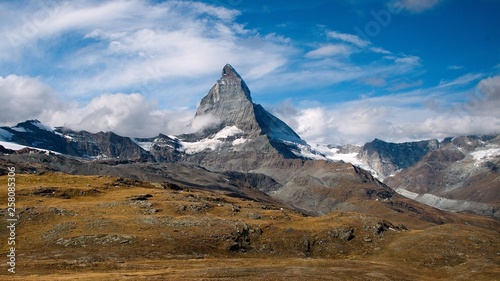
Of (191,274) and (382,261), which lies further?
(382,261)

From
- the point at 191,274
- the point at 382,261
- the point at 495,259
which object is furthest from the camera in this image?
the point at 382,261

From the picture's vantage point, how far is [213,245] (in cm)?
10019

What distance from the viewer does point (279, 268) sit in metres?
77.8

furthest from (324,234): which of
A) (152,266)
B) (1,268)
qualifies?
(1,268)

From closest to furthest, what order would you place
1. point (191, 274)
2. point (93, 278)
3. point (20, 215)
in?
point (93, 278) → point (191, 274) → point (20, 215)

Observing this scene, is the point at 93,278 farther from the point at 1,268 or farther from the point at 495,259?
the point at 495,259

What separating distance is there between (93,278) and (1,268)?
1955 cm

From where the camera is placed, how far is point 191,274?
68062mm

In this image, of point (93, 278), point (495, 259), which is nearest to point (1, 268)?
point (93, 278)

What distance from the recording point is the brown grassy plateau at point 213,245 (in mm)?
74250

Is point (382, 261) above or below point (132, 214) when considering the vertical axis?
below

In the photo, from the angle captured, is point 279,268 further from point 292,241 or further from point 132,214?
point 132,214

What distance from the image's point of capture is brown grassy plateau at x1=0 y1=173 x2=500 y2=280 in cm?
7425

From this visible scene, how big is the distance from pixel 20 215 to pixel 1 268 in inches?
1438
